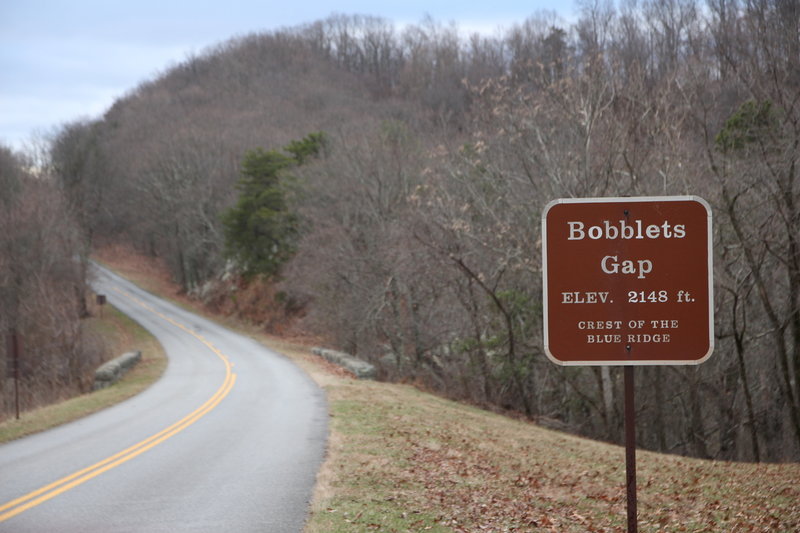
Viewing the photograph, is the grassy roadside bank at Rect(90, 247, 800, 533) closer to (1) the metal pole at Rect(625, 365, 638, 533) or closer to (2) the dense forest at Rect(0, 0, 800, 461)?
(1) the metal pole at Rect(625, 365, 638, 533)

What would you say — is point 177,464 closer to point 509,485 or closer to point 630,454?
point 509,485

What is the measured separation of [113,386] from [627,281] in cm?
2468

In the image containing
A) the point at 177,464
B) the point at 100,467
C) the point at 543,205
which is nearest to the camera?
the point at 100,467

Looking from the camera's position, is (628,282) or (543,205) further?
(543,205)

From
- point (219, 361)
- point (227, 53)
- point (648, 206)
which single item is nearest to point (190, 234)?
point (219, 361)

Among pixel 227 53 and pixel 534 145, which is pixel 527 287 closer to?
pixel 534 145

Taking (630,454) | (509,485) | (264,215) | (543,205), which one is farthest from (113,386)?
(630,454)

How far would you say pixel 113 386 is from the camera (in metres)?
27.0

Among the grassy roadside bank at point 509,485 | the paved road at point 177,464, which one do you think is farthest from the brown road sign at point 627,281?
the paved road at point 177,464

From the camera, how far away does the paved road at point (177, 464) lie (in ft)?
27.8

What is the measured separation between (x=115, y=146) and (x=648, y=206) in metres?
95.6

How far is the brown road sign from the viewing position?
5516mm

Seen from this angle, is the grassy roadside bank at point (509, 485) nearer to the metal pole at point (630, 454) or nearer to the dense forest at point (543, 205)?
the metal pole at point (630, 454)

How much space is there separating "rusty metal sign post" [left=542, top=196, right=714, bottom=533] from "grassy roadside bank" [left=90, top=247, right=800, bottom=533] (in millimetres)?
3442
